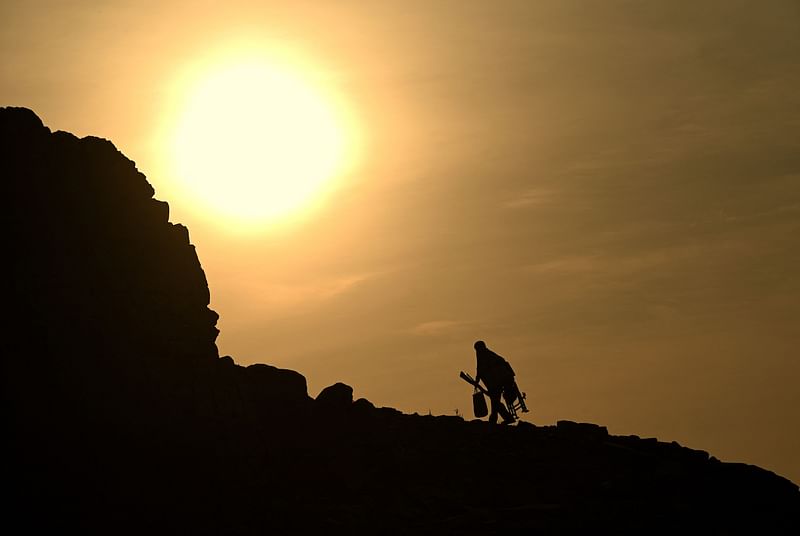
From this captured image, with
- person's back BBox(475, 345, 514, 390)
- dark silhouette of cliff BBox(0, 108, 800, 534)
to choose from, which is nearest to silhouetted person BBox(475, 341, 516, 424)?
person's back BBox(475, 345, 514, 390)

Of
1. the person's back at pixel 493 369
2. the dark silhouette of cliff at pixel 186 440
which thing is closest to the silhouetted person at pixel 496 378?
the person's back at pixel 493 369

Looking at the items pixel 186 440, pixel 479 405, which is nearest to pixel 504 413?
pixel 479 405

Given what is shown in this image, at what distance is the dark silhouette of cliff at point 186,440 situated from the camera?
30.4 meters

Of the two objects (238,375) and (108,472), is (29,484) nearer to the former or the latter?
(108,472)

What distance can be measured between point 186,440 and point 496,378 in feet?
42.2

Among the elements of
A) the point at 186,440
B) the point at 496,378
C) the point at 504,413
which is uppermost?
the point at 496,378

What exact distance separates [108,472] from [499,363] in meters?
15.5

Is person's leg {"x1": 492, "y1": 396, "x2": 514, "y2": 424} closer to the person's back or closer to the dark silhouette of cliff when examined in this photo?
the person's back

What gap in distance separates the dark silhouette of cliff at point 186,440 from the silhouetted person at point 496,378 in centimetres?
358

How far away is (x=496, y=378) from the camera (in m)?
41.6

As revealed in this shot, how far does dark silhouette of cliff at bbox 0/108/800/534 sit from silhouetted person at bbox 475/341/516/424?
3.58 meters

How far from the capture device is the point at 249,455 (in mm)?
33406

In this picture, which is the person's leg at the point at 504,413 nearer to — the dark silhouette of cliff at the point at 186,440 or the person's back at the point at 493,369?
the person's back at the point at 493,369

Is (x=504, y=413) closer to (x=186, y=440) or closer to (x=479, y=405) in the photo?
(x=479, y=405)
